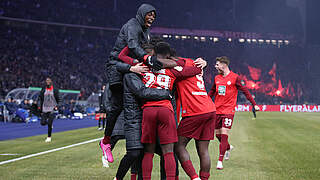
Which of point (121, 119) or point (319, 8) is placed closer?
point (121, 119)

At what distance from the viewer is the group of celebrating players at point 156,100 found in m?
4.04

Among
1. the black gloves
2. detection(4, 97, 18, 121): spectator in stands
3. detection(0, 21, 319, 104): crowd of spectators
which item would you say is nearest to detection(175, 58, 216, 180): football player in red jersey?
the black gloves

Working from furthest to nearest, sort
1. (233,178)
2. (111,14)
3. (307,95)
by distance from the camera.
A: 1. (307,95)
2. (111,14)
3. (233,178)

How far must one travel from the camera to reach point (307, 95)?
5681 cm

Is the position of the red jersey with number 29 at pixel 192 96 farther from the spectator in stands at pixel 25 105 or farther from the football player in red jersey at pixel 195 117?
the spectator in stands at pixel 25 105

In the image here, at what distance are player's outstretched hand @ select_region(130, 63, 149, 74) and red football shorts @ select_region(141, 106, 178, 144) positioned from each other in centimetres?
45

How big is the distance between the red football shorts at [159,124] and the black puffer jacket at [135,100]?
0.41ft

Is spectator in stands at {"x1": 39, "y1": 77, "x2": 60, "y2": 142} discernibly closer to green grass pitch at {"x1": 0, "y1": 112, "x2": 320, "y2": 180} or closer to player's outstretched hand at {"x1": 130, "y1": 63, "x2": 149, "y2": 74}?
green grass pitch at {"x1": 0, "y1": 112, "x2": 320, "y2": 180}

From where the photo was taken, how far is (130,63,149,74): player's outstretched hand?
159 inches

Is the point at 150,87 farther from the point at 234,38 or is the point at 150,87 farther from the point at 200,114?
the point at 234,38

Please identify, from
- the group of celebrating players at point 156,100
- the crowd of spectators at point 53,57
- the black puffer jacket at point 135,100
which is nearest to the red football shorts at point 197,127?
the group of celebrating players at point 156,100

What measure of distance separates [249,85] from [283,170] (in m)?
51.8

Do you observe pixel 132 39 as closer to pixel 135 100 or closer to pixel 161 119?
pixel 135 100

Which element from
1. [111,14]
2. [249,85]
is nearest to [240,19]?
[249,85]
